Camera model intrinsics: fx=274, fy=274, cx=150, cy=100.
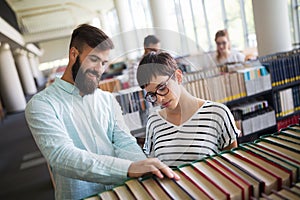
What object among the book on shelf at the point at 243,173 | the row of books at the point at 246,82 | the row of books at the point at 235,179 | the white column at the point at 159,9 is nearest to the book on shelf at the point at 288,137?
the row of books at the point at 235,179

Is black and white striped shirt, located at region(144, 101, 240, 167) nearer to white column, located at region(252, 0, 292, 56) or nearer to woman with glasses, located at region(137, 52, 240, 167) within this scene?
woman with glasses, located at region(137, 52, 240, 167)

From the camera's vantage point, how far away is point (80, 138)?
3.64 feet

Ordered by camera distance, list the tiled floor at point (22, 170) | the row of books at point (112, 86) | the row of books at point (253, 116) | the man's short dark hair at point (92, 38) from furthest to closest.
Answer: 1. the tiled floor at point (22, 170)
2. the row of books at point (253, 116)
3. the row of books at point (112, 86)
4. the man's short dark hair at point (92, 38)

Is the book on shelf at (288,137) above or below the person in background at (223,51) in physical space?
below

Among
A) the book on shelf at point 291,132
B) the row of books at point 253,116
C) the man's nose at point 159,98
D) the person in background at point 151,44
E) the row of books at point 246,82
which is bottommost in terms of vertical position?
the row of books at point 253,116

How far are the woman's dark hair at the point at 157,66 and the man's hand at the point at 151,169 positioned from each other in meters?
0.33

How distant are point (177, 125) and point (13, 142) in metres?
6.74

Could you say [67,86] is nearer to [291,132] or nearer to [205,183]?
[205,183]

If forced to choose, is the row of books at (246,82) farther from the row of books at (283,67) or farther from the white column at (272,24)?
the white column at (272,24)

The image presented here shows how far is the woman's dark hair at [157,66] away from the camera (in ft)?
3.35

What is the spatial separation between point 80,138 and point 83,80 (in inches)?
9.3

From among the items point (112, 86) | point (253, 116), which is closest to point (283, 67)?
point (253, 116)

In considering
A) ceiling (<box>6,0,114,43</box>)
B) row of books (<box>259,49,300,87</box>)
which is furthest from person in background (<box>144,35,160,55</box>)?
ceiling (<box>6,0,114,43</box>)

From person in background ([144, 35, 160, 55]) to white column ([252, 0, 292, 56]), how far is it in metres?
3.32
